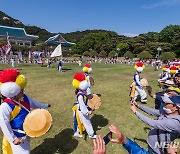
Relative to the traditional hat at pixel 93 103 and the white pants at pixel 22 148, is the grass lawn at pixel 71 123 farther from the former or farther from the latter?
the white pants at pixel 22 148

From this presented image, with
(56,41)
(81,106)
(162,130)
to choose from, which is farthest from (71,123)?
(56,41)

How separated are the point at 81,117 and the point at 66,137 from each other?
0.98m

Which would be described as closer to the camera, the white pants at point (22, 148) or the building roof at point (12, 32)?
the white pants at point (22, 148)

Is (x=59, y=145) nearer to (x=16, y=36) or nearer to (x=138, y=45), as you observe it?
(x=138, y=45)

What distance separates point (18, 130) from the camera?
3.70 metres

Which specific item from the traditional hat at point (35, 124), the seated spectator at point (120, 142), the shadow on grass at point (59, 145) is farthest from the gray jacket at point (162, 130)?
the shadow on grass at point (59, 145)

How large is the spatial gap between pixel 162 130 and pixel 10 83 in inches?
111

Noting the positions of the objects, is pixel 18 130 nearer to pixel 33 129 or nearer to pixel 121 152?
pixel 33 129

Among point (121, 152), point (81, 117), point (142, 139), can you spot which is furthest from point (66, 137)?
point (142, 139)

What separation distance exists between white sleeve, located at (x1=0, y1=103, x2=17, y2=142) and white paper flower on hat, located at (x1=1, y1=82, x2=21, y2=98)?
207 millimetres

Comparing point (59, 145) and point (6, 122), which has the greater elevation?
point (6, 122)

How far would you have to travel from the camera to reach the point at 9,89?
140 inches

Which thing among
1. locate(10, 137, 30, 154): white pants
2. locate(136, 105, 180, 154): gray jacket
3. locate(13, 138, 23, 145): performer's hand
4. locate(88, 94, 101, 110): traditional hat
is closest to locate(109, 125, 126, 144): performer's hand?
locate(136, 105, 180, 154): gray jacket

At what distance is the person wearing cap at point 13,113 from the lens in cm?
353
